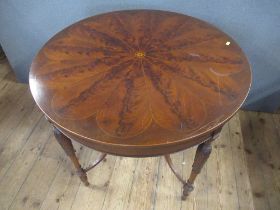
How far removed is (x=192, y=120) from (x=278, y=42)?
82 cm

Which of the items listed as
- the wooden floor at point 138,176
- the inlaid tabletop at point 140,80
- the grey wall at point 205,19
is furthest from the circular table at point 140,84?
the wooden floor at point 138,176

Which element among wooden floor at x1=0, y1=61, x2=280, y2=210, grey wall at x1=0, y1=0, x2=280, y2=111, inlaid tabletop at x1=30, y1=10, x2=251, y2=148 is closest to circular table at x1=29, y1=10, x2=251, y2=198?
inlaid tabletop at x1=30, y1=10, x2=251, y2=148

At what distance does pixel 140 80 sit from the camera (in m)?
0.75

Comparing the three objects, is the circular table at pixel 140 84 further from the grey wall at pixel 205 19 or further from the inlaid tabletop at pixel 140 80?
the grey wall at pixel 205 19

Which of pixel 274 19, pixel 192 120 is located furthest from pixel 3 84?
pixel 274 19

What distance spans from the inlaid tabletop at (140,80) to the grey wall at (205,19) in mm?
213

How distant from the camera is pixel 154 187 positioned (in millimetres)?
1188

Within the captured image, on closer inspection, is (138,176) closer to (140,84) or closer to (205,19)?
(140,84)

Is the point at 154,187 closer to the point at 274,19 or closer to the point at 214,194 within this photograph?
the point at 214,194

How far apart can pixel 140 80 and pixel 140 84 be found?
17 mm

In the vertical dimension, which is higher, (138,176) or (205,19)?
(205,19)

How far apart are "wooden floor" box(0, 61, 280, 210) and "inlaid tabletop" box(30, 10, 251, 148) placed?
2.07ft

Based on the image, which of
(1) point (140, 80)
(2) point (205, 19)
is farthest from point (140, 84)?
(2) point (205, 19)

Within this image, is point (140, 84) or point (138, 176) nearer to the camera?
point (140, 84)
